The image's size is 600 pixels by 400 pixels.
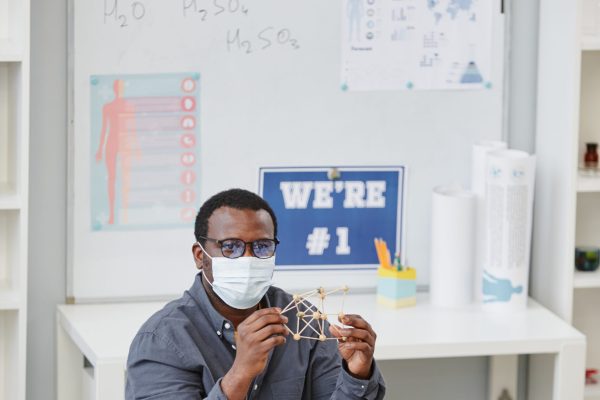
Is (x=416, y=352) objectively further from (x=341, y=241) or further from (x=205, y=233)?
(x=205, y=233)

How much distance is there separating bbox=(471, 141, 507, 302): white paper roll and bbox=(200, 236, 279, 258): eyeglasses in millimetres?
1128

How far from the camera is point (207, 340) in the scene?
2.19 metres

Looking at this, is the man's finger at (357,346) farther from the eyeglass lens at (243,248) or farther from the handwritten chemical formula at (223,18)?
the handwritten chemical formula at (223,18)

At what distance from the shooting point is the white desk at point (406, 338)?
2801mm

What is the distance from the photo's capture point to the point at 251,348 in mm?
1990

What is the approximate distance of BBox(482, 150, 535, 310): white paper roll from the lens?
10.2 feet

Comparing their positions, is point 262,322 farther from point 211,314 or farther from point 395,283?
point 395,283

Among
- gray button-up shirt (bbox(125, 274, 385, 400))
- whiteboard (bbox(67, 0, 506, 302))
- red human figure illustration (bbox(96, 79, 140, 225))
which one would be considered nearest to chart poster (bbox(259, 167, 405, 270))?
whiteboard (bbox(67, 0, 506, 302))

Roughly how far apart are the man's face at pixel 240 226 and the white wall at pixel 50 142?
1.02m

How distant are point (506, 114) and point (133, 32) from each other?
3.54 feet

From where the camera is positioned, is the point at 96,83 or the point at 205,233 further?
the point at 96,83

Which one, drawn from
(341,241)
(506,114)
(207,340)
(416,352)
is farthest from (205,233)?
(506,114)

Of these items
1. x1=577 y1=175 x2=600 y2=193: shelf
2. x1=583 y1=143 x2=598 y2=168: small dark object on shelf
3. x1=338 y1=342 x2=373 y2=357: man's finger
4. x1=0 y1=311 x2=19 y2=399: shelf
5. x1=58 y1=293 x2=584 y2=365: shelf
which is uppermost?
x1=583 y1=143 x2=598 y2=168: small dark object on shelf

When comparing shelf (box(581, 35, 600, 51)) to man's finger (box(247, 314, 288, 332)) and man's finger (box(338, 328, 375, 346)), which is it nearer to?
man's finger (box(338, 328, 375, 346))
